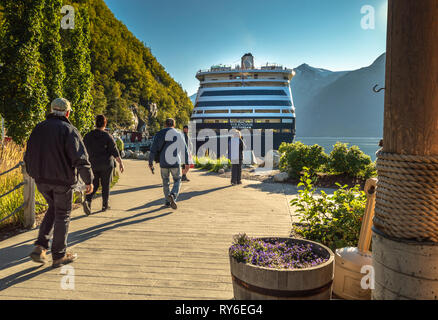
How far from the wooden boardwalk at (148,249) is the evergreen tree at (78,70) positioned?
7.93 m

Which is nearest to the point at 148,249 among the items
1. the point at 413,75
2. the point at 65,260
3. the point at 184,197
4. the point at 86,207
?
the point at 65,260

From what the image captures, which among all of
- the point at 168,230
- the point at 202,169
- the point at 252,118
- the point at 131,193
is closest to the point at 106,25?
the point at 252,118

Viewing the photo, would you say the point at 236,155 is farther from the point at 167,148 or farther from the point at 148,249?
the point at 148,249

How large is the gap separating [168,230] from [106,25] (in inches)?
2282

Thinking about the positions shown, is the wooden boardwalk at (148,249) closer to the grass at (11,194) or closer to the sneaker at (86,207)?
the sneaker at (86,207)

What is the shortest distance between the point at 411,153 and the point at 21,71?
11906mm

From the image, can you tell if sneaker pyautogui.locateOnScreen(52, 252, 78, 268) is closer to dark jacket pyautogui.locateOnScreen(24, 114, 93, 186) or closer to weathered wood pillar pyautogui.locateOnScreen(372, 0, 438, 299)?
dark jacket pyautogui.locateOnScreen(24, 114, 93, 186)

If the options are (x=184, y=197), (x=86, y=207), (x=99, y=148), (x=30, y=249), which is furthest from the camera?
(x=184, y=197)

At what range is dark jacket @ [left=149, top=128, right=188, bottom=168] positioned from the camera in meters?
5.98

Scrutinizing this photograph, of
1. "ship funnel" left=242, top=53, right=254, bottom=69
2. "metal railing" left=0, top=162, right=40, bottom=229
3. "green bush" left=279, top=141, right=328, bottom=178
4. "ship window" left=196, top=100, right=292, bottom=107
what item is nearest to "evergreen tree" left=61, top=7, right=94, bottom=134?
"green bush" left=279, top=141, right=328, bottom=178

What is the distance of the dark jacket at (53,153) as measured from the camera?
3.13 m

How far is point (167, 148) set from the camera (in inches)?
238

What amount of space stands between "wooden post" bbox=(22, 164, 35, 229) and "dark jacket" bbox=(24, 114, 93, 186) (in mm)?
1627
